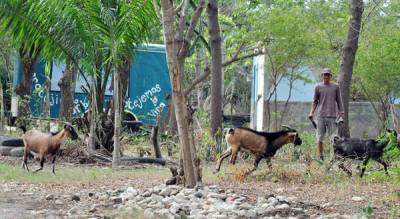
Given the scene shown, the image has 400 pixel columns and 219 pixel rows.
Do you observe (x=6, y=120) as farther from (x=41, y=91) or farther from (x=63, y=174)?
(x=63, y=174)

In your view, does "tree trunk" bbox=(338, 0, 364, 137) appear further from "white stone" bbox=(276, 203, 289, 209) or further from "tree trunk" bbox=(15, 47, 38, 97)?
"tree trunk" bbox=(15, 47, 38, 97)

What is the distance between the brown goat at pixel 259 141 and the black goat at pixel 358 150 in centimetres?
80

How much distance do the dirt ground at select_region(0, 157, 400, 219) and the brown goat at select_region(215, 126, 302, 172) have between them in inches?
29.8

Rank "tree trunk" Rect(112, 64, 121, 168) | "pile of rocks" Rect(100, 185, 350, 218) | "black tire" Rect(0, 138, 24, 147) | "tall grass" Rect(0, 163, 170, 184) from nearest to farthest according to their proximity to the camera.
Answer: "pile of rocks" Rect(100, 185, 350, 218)
"tall grass" Rect(0, 163, 170, 184)
"tree trunk" Rect(112, 64, 121, 168)
"black tire" Rect(0, 138, 24, 147)

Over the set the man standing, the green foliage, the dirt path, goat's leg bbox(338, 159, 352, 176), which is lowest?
the dirt path

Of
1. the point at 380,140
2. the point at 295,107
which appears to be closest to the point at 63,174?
the point at 380,140

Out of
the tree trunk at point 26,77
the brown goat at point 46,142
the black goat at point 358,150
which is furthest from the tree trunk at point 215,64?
the tree trunk at point 26,77

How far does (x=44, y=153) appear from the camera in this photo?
43.3 feet

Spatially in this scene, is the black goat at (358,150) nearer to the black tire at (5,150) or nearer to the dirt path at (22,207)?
the dirt path at (22,207)

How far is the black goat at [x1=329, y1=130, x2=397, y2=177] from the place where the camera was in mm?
11570

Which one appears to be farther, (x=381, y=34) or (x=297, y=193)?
(x=381, y=34)

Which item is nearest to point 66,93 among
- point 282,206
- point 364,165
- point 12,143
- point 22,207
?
point 12,143

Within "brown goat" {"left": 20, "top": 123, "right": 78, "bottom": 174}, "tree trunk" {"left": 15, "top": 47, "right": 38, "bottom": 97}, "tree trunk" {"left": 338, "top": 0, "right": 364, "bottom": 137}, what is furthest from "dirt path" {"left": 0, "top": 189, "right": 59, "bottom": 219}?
"tree trunk" {"left": 15, "top": 47, "right": 38, "bottom": 97}

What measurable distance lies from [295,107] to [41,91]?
329 inches
